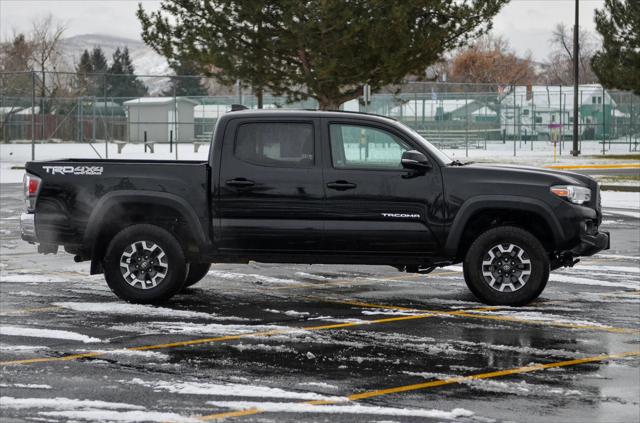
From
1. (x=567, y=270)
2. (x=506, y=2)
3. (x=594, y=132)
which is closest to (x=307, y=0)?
(x=506, y=2)

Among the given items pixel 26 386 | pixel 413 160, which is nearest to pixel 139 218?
pixel 413 160

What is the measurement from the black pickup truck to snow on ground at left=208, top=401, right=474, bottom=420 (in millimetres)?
4193

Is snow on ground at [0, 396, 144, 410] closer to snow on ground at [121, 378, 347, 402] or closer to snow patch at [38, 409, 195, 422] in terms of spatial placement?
snow patch at [38, 409, 195, 422]

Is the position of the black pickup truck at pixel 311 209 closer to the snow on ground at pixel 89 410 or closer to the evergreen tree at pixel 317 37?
the snow on ground at pixel 89 410

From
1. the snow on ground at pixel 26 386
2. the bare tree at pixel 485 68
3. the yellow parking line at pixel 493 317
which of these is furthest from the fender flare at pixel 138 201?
the bare tree at pixel 485 68

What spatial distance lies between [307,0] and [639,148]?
33586 mm

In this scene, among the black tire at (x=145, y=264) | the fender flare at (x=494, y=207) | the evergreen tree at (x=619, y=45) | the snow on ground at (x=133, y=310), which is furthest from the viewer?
the evergreen tree at (x=619, y=45)

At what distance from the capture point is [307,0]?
37.3 m

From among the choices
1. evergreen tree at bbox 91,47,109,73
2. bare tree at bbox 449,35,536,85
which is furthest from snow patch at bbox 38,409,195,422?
evergreen tree at bbox 91,47,109,73

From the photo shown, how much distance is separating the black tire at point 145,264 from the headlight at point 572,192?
369 cm

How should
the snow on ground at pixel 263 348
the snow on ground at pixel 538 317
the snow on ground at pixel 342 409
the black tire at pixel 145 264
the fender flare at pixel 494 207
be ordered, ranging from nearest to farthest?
1. the snow on ground at pixel 342 409
2. the snow on ground at pixel 263 348
3. the snow on ground at pixel 538 317
4. the fender flare at pixel 494 207
5. the black tire at pixel 145 264

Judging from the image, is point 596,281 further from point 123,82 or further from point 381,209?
point 123,82

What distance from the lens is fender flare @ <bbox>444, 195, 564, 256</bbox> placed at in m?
11.1

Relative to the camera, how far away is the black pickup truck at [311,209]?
437 inches
